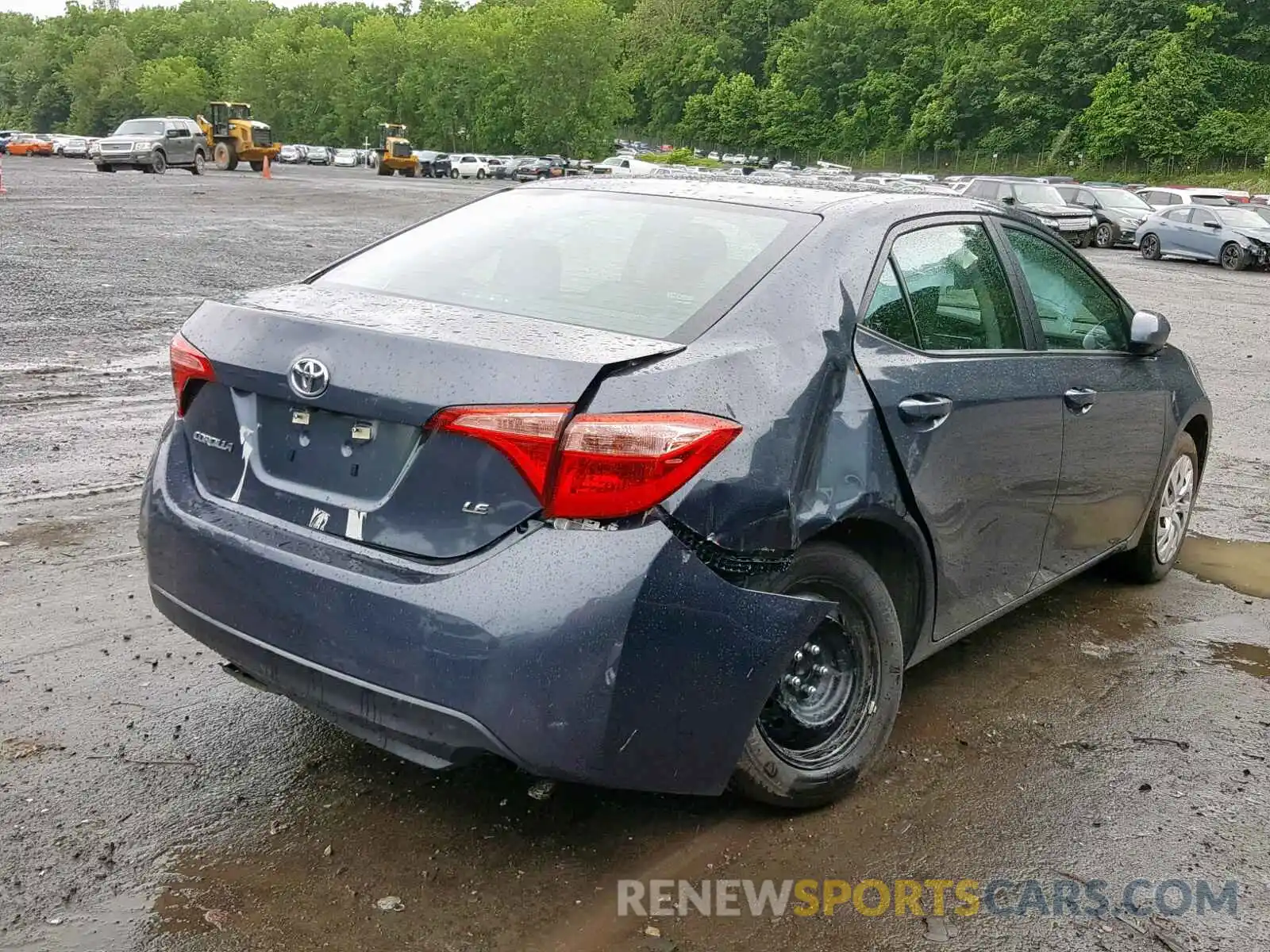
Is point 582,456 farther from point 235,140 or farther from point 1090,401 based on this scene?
point 235,140

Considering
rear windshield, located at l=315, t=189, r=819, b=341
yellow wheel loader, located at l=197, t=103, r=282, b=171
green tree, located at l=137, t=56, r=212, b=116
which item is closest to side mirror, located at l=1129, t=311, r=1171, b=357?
rear windshield, located at l=315, t=189, r=819, b=341

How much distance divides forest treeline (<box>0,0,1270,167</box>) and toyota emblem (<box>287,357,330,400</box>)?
71.6m

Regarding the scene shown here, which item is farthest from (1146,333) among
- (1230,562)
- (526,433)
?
(526,433)

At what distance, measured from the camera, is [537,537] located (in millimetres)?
2643

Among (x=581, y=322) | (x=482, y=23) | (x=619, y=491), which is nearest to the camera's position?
(x=619, y=491)

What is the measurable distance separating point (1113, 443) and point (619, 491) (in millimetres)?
2627

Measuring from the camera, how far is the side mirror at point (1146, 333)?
4.60 metres

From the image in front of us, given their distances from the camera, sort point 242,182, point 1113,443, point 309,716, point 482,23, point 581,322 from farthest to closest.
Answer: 1. point 482,23
2. point 242,182
3. point 1113,443
4. point 309,716
5. point 581,322

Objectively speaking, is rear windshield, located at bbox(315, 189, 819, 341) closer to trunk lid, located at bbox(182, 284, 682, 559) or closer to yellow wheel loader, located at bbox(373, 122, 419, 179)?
trunk lid, located at bbox(182, 284, 682, 559)

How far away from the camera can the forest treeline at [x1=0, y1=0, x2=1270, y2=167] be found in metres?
69.8

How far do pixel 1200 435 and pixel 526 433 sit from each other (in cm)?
411

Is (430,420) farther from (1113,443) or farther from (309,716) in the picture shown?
(1113,443)

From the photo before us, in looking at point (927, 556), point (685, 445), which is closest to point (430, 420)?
point (685, 445)

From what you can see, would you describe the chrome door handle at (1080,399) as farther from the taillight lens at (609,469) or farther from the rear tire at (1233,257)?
the rear tire at (1233,257)
